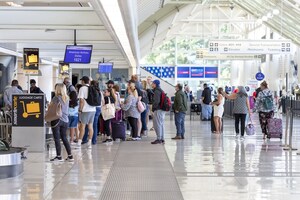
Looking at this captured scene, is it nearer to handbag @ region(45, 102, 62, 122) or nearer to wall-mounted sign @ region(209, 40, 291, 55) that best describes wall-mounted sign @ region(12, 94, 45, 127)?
handbag @ region(45, 102, 62, 122)

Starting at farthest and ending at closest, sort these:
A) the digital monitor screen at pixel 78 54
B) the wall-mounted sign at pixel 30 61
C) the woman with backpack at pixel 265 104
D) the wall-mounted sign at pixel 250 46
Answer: the wall-mounted sign at pixel 250 46 < the digital monitor screen at pixel 78 54 < the wall-mounted sign at pixel 30 61 < the woman with backpack at pixel 265 104

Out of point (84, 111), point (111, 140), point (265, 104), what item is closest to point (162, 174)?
point (84, 111)

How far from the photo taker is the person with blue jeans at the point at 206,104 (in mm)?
24875

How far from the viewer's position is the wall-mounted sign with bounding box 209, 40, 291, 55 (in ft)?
89.3

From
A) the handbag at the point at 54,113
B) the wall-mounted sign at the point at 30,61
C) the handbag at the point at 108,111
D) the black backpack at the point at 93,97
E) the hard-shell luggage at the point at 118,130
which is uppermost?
the wall-mounted sign at the point at 30,61

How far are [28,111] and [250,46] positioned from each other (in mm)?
16827

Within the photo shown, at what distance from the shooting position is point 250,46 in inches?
1100

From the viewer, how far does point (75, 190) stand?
26.7ft

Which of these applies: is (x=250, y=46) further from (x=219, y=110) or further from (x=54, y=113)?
(x=54, y=113)

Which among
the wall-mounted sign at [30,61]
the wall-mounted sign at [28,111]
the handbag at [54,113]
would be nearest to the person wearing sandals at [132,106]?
the wall-mounted sign at [28,111]

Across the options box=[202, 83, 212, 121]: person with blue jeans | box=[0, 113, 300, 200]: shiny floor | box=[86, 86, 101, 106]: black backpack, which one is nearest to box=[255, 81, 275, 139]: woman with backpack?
box=[0, 113, 300, 200]: shiny floor

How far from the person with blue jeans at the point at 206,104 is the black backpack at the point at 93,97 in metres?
10.6

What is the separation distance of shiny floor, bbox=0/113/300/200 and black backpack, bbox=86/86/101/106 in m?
1.04

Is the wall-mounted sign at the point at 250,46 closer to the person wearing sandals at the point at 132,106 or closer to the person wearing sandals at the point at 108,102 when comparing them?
the person wearing sandals at the point at 132,106
